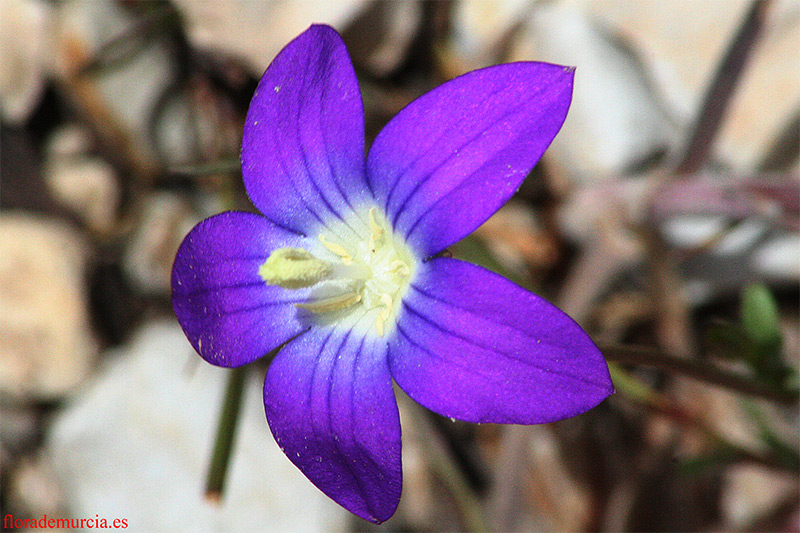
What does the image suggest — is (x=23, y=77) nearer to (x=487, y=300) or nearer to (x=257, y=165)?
(x=257, y=165)

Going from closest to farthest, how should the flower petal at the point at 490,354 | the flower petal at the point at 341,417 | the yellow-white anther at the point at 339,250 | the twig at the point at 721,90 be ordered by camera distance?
the flower petal at the point at 490,354, the flower petal at the point at 341,417, the yellow-white anther at the point at 339,250, the twig at the point at 721,90

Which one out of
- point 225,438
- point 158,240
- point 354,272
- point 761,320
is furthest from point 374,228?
point 158,240

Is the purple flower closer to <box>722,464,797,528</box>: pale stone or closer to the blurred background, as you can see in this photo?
the blurred background

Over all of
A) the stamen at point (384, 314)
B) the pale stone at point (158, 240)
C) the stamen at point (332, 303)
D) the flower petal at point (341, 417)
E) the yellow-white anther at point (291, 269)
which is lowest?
the pale stone at point (158, 240)

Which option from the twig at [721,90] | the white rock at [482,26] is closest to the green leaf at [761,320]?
the twig at [721,90]

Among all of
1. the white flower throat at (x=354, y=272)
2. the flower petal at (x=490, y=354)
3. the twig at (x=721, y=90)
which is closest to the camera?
the flower petal at (x=490, y=354)

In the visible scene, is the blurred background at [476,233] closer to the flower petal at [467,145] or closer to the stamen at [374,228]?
the stamen at [374,228]
